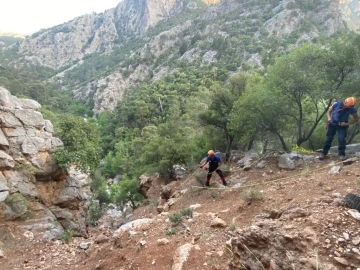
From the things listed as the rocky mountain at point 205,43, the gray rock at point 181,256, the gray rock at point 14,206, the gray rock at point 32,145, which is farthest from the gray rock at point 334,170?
the rocky mountain at point 205,43

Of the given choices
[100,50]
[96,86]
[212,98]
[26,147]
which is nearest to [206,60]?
[96,86]

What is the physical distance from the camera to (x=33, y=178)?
45.6ft

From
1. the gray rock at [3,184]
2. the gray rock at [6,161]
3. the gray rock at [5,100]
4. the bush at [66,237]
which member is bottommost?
the bush at [66,237]

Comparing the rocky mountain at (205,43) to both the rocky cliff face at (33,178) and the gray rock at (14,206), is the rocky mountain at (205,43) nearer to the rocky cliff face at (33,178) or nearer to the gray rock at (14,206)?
the rocky cliff face at (33,178)

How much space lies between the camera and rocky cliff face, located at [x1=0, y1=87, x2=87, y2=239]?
1242 cm

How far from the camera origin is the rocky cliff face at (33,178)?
12.4 m

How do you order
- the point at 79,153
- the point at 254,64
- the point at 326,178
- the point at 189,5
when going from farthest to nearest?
the point at 189,5, the point at 254,64, the point at 79,153, the point at 326,178

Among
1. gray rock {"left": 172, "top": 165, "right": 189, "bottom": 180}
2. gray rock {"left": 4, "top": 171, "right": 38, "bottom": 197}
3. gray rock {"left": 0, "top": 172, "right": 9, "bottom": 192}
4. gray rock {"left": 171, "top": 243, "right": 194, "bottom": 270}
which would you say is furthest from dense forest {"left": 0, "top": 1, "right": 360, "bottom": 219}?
gray rock {"left": 171, "top": 243, "right": 194, "bottom": 270}

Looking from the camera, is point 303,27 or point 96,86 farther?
point 96,86

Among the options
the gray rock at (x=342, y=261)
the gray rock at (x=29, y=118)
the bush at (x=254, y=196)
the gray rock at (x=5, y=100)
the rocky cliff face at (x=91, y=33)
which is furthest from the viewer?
the rocky cliff face at (x=91, y=33)

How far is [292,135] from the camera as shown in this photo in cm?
1712

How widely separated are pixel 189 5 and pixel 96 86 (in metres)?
78.3

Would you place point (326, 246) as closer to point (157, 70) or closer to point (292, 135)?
point (292, 135)

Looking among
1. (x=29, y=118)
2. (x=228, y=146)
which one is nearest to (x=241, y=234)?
(x=228, y=146)
